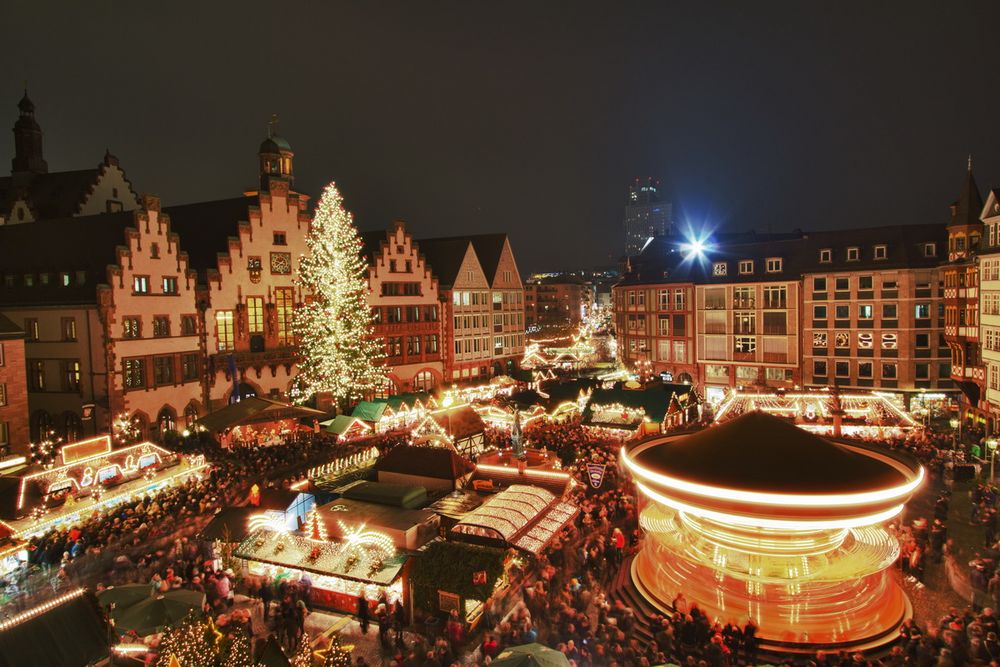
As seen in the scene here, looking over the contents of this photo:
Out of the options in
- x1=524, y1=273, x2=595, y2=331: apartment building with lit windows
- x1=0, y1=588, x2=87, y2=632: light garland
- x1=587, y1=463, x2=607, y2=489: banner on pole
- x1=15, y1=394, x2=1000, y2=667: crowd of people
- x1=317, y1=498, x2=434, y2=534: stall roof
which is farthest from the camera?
x1=524, y1=273, x2=595, y2=331: apartment building with lit windows

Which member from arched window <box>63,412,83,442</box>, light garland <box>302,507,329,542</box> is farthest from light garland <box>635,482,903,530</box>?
arched window <box>63,412,83,442</box>

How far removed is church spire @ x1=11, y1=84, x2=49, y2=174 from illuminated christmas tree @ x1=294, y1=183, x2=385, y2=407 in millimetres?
23783

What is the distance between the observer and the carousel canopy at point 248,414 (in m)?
31.4

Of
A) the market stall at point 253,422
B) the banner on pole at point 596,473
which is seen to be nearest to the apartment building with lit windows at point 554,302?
the market stall at point 253,422

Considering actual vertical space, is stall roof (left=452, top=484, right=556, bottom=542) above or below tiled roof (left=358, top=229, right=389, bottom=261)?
below

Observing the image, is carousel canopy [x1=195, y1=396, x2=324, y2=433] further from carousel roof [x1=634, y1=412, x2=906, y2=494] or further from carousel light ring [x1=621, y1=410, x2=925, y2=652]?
carousel roof [x1=634, y1=412, x2=906, y2=494]

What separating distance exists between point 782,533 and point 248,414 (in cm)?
2506

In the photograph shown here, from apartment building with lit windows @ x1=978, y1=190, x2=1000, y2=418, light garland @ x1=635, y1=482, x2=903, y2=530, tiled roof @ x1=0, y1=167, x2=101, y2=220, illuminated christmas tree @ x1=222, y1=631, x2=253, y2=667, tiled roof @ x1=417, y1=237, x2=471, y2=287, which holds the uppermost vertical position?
tiled roof @ x1=0, y1=167, x2=101, y2=220

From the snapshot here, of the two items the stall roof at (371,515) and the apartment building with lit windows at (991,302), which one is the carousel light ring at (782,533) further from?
the apartment building with lit windows at (991,302)

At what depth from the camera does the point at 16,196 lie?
44562 millimetres

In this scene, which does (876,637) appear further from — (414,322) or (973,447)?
(414,322)

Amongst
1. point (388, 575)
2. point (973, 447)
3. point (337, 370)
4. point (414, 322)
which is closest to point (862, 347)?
point (973, 447)

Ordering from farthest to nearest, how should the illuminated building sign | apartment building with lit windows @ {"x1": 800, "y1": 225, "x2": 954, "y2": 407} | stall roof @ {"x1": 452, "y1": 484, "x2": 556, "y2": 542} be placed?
apartment building with lit windows @ {"x1": 800, "y1": 225, "x2": 954, "y2": 407}, the illuminated building sign, stall roof @ {"x1": 452, "y1": 484, "x2": 556, "y2": 542}

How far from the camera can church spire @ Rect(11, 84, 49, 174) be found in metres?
48.5
